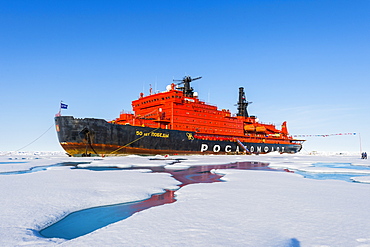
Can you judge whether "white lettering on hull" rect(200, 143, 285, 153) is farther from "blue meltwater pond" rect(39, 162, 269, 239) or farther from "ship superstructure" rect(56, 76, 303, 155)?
"blue meltwater pond" rect(39, 162, 269, 239)

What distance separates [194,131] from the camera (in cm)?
3153

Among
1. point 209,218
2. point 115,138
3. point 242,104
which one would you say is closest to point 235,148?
point 242,104

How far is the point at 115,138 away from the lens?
24953mm

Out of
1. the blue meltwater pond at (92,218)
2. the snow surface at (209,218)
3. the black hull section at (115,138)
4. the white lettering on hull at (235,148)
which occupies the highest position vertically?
the black hull section at (115,138)

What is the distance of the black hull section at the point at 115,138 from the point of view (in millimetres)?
23938

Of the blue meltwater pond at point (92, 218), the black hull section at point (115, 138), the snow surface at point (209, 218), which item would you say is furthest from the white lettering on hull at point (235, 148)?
the blue meltwater pond at point (92, 218)

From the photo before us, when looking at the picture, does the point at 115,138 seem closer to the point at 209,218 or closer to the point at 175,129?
the point at 175,129

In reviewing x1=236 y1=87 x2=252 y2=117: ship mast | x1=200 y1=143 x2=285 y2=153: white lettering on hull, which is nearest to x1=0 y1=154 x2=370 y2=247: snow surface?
x1=200 y1=143 x2=285 y2=153: white lettering on hull

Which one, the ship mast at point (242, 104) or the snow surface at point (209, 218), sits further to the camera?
the ship mast at point (242, 104)

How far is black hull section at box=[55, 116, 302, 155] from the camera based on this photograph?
23.9 metres

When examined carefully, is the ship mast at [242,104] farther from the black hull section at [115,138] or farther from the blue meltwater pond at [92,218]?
the blue meltwater pond at [92,218]

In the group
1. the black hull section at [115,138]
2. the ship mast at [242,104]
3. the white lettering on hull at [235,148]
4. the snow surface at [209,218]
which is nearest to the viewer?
the snow surface at [209,218]

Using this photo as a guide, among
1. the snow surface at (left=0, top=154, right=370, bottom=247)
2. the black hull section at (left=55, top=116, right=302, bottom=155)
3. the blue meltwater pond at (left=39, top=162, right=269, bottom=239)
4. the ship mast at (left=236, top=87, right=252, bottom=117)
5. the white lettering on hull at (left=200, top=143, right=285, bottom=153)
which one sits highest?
the ship mast at (left=236, top=87, right=252, bottom=117)

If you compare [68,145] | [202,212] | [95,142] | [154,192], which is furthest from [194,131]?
[202,212]
